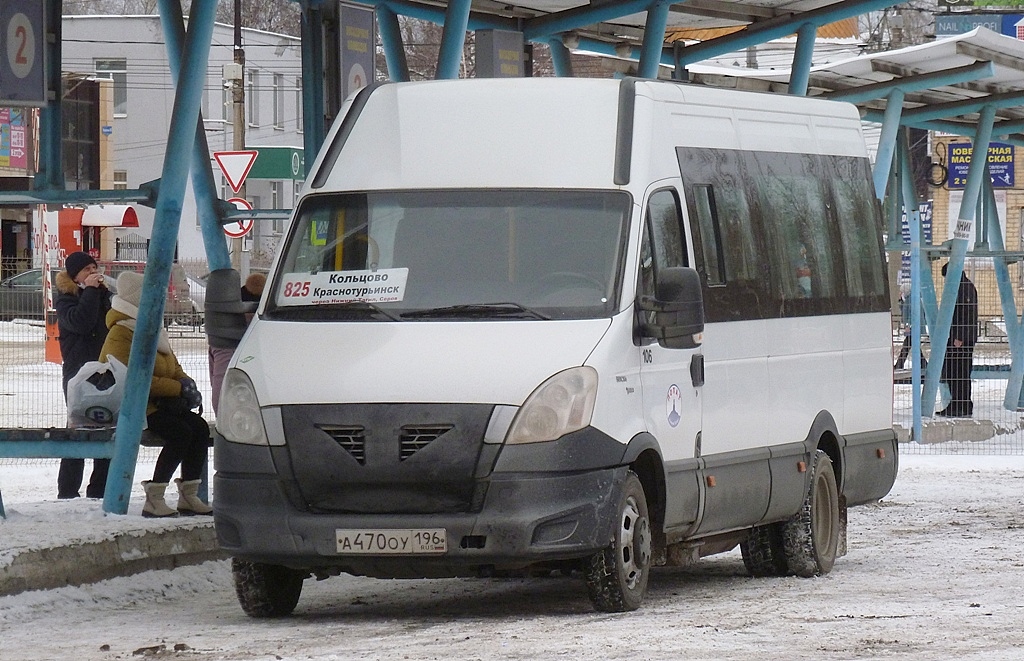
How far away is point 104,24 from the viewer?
65.5 meters

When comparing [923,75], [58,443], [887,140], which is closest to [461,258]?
[58,443]

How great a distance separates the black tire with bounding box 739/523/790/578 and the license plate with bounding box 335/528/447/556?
3.04m

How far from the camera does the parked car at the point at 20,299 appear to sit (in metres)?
18.4

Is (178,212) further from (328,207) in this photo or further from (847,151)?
(847,151)

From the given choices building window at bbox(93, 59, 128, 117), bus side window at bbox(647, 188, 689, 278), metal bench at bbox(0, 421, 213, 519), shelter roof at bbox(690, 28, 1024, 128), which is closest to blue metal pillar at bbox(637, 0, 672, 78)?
shelter roof at bbox(690, 28, 1024, 128)

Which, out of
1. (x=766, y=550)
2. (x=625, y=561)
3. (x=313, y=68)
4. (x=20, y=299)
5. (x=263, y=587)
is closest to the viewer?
(x=625, y=561)

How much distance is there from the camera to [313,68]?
1398 centimetres

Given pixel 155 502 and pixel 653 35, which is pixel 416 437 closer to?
pixel 155 502

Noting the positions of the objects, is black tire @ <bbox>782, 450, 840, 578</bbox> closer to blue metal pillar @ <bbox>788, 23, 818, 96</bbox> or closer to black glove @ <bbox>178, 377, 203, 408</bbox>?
black glove @ <bbox>178, 377, 203, 408</bbox>

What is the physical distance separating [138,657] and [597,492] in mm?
2064

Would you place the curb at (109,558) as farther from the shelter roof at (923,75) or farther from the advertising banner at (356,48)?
the shelter roof at (923,75)

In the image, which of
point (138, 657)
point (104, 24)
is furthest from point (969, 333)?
point (104, 24)

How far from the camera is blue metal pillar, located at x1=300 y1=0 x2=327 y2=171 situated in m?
13.9

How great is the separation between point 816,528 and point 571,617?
2693 millimetres
